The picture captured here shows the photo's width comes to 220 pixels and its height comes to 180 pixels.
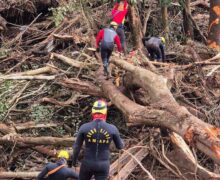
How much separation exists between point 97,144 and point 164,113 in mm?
1117

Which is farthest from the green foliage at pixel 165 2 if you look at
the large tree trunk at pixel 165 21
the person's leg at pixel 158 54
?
the person's leg at pixel 158 54

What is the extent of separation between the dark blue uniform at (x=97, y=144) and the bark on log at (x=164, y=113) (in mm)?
818

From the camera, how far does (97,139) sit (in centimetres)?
512

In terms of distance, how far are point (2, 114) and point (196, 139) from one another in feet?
14.9

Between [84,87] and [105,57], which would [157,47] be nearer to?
[105,57]

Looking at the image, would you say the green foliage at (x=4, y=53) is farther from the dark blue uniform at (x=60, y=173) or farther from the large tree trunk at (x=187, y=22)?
the dark blue uniform at (x=60, y=173)

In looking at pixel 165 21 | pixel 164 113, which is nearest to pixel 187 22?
pixel 165 21

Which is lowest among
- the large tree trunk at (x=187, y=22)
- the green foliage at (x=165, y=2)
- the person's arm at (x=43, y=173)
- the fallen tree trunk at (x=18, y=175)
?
the fallen tree trunk at (x=18, y=175)

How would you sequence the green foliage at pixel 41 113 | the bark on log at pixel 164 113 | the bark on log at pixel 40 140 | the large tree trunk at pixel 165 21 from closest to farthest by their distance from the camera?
1. the bark on log at pixel 164 113
2. the bark on log at pixel 40 140
3. the green foliage at pixel 41 113
4. the large tree trunk at pixel 165 21

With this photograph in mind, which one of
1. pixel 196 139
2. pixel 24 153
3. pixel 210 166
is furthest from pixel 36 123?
pixel 196 139

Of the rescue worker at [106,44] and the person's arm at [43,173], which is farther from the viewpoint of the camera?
the rescue worker at [106,44]

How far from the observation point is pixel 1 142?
7.30m

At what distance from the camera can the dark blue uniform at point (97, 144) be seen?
5102 mm

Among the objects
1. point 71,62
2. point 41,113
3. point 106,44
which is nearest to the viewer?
point 106,44
